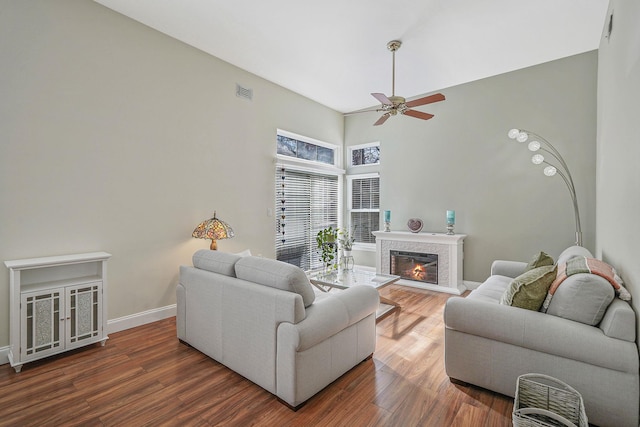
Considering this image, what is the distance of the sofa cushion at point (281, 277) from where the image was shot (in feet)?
6.70

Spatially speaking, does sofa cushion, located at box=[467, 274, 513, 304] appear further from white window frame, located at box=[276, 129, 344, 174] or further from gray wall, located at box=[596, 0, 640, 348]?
white window frame, located at box=[276, 129, 344, 174]

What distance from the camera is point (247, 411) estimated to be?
6.33 feet

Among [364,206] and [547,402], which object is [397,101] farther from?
[364,206]

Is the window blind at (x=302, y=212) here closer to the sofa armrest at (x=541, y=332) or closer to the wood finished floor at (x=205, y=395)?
the wood finished floor at (x=205, y=395)

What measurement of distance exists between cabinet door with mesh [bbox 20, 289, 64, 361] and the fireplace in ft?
14.2

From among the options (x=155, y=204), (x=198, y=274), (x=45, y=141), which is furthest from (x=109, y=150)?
(x=198, y=274)

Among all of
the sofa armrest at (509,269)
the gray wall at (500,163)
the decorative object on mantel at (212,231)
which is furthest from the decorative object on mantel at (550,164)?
the decorative object on mantel at (212,231)

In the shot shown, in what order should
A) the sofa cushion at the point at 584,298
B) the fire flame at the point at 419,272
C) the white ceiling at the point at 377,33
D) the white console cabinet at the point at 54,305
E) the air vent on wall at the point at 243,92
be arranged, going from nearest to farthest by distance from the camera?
the sofa cushion at the point at 584,298
the white console cabinet at the point at 54,305
the white ceiling at the point at 377,33
the air vent on wall at the point at 243,92
the fire flame at the point at 419,272

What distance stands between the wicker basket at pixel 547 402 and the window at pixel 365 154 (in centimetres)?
448

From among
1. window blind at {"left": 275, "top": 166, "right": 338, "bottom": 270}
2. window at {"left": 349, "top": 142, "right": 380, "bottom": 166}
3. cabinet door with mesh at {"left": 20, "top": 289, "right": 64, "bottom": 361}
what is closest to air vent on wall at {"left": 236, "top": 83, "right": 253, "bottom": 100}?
window blind at {"left": 275, "top": 166, "right": 338, "bottom": 270}

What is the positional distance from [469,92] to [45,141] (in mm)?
5262

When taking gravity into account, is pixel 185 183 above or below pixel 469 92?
below

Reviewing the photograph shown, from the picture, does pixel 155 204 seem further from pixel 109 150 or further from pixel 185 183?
pixel 109 150

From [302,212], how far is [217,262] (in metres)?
2.89
